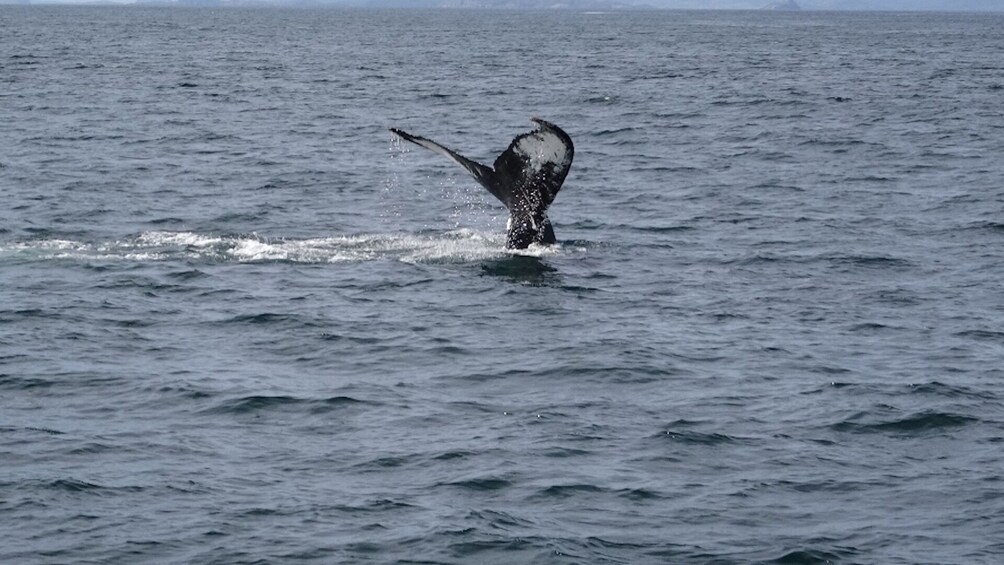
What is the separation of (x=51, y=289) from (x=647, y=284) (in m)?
7.65

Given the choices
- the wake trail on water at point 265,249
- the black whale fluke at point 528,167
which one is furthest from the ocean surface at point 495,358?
the black whale fluke at point 528,167

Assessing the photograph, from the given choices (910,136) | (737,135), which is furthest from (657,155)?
(910,136)

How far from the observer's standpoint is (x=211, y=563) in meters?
10.6

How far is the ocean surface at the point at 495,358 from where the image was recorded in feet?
37.6

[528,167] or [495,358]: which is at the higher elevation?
[528,167]

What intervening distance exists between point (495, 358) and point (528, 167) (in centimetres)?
368

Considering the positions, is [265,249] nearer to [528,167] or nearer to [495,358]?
[528,167]

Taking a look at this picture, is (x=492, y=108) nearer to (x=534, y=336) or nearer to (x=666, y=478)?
(x=534, y=336)

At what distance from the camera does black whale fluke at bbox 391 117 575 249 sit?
18094mm

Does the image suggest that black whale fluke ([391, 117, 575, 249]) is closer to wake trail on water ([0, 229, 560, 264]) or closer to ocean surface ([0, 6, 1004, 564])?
ocean surface ([0, 6, 1004, 564])

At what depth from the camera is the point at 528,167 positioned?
1875 cm

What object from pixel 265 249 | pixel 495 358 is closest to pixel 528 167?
pixel 495 358

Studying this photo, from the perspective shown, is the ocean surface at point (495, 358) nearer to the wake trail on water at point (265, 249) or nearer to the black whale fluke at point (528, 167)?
the wake trail on water at point (265, 249)

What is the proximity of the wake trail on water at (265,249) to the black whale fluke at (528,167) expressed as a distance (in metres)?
1.26
